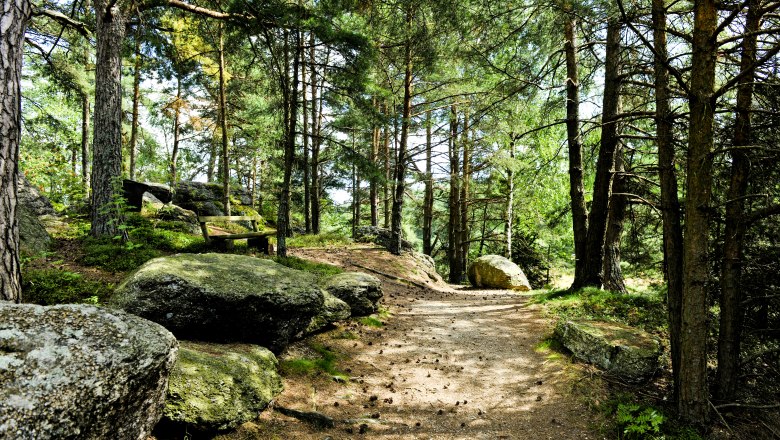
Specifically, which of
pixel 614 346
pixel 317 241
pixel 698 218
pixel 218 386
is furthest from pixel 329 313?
pixel 317 241

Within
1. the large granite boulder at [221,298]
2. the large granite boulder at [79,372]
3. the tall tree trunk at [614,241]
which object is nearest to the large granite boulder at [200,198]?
the large granite boulder at [221,298]

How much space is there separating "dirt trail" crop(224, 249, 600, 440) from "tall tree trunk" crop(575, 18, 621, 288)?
1.93 m

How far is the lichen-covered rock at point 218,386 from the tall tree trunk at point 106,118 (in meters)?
5.20

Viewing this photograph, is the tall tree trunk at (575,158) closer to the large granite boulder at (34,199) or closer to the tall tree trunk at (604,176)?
the tall tree trunk at (604,176)

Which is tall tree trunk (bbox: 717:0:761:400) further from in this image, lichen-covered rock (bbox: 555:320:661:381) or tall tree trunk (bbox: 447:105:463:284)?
tall tree trunk (bbox: 447:105:463:284)

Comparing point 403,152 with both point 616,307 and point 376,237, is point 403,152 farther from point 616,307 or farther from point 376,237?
point 616,307

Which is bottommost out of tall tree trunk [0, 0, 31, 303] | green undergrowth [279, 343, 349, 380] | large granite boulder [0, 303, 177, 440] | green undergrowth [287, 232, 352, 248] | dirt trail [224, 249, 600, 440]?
dirt trail [224, 249, 600, 440]

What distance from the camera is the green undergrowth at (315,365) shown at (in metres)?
5.49

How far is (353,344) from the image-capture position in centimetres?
703

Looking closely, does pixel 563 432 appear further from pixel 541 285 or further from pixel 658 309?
pixel 541 285

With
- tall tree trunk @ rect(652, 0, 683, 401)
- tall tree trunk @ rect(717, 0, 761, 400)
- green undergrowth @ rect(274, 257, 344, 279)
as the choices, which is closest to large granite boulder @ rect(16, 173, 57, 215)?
green undergrowth @ rect(274, 257, 344, 279)

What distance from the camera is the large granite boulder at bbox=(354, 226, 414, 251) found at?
17870 mm

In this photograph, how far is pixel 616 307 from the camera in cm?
830

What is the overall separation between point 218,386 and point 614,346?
5.70m
